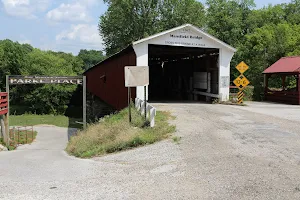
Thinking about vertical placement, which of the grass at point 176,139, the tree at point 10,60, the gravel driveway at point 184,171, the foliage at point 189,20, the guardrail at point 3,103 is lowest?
the gravel driveway at point 184,171

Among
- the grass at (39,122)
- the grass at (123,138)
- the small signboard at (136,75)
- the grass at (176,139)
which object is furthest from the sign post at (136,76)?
the grass at (39,122)

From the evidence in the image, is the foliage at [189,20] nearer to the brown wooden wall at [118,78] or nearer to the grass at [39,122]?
the grass at [39,122]

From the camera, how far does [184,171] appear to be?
233 inches

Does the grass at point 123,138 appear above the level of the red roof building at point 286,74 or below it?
below

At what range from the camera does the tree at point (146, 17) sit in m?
39.7

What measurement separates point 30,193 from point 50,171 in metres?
1.60

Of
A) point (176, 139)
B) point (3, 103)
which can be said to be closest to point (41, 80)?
point (3, 103)

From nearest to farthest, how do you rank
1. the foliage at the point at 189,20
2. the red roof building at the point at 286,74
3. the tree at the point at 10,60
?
1. the red roof building at the point at 286,74
2. the foliage at the point at 189,20
3. the tree at the point at 10,60

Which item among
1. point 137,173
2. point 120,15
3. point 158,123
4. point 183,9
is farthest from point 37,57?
point 137,173

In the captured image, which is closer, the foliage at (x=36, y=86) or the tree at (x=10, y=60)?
the foliage at (x=36, y=86)

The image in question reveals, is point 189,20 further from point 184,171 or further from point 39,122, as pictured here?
point 184,171

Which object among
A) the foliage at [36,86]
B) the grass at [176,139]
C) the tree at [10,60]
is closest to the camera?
the grass at [176,139]

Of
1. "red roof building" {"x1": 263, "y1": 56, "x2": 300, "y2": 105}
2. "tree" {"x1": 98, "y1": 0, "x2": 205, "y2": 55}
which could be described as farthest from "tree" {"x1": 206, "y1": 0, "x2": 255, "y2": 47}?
"red roof building" {"x1": 263, "y1": 56, "x2": 300, "y2": 105}

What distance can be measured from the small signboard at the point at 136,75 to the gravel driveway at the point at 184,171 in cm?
212
